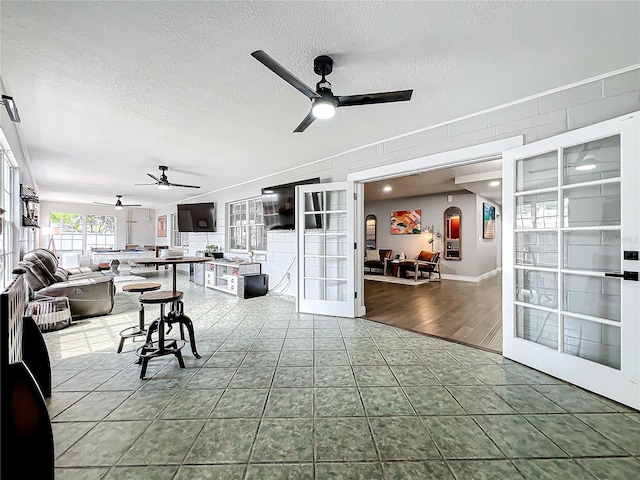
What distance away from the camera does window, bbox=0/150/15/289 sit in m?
2.95

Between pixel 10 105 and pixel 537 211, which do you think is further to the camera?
pixel 537 211

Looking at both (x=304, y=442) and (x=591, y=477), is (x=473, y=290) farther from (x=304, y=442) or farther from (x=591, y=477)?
(x=304, y=442)

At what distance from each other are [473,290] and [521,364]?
161 inches

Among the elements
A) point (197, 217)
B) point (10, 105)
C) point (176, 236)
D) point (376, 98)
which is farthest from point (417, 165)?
point (176, 236)

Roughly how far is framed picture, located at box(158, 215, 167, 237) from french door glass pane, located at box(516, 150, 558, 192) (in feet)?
37.9

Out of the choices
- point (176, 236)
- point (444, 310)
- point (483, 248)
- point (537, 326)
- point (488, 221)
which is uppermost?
point (488, 221)

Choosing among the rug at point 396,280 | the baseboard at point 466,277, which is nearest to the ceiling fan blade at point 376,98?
the rug at point 396,280

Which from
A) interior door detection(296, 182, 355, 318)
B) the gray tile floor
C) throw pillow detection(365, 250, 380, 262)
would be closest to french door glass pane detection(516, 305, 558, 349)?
the gray tile floor

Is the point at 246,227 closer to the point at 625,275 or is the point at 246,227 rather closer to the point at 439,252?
the point at 439,252

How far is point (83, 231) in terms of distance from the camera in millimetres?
10156

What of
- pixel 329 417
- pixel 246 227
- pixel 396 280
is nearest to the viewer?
pixel 329 417

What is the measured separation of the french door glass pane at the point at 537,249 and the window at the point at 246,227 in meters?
4.57

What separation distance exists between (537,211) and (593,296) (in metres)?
0.80

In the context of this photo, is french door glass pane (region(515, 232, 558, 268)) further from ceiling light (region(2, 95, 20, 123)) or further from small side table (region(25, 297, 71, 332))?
small side table (region(25, 297, 71, 332))
